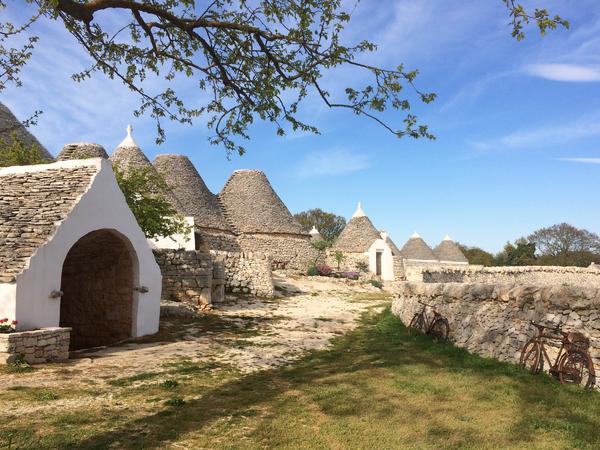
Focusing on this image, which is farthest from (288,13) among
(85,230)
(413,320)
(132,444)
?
(413,320)

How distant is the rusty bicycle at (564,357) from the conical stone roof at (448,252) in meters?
40.7

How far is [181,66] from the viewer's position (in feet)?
26.7

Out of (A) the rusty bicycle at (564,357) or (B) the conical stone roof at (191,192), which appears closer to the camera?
(A) the rusty bicycle at (564,357)

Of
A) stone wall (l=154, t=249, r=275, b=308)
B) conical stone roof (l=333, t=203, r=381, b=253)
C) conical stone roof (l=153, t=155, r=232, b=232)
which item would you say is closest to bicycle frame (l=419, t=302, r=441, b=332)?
stone wall (l=154, t=249, r=275, b=308)

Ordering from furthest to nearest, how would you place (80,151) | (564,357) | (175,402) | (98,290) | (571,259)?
(571,259)
(80,151)
(98,290)
(564,357)
(175,402)

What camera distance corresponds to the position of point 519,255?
199ft

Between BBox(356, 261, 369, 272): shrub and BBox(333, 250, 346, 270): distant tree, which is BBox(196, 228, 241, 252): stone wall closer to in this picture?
BBox(333, 250, 346, 270): distant tree

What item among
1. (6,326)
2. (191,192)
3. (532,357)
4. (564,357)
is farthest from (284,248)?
(564,357)

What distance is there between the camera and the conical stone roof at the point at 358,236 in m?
37.8

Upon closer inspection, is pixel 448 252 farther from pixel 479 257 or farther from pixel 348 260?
pixel 479 257

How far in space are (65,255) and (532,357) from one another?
26.9 feet

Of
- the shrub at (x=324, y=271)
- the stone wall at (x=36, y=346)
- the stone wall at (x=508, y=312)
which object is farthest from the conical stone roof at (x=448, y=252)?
the stone wall at (x=36, y=346)

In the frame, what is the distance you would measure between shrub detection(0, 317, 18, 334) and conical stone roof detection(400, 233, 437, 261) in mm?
40647

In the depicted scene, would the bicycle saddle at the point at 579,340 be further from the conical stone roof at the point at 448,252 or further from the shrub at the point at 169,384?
the conical stone roof at the point at 448,252
